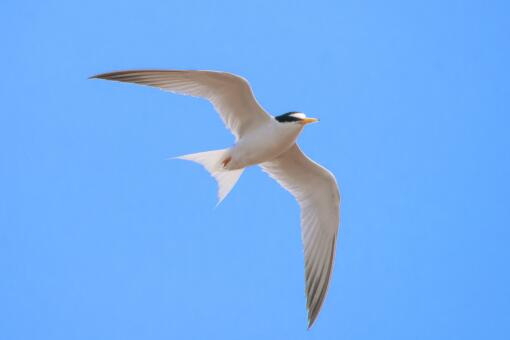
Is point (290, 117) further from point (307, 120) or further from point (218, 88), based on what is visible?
point (218, 88)

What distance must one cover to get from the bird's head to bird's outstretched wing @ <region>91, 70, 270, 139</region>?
0.93 ft

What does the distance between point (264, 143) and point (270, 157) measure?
306mm

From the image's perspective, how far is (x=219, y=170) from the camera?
8758mm

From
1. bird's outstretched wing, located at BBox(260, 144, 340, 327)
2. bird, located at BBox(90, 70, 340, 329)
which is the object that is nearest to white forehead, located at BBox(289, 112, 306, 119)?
bird, located at BBox(90, 70, 340, 329)

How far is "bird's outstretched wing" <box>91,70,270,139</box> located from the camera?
7.64m

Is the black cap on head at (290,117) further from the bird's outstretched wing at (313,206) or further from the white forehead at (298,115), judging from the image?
the bird's outstretched wing at (313,206)

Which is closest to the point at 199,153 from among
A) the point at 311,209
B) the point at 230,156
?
the point at 230,156

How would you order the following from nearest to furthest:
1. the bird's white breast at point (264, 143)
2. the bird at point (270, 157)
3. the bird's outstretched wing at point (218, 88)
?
the bird's outstretched wing at point (218, 88), the bird at point (270, 157), the bird's white breast at point (264, 143)

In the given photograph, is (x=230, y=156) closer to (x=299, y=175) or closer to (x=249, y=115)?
(x=249, y=115)

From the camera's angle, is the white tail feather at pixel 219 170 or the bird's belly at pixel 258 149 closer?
the bird's belly at pixel 258 149

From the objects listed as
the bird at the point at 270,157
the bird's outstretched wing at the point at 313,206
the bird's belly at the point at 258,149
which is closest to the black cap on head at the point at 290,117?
the bird at the point at 270,157

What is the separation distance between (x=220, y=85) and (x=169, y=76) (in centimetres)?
66

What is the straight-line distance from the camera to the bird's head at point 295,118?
826 centimetres

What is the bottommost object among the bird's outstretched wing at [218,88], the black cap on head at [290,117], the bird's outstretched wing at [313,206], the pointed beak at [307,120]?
the bird's outstretched wing at [313,206]
